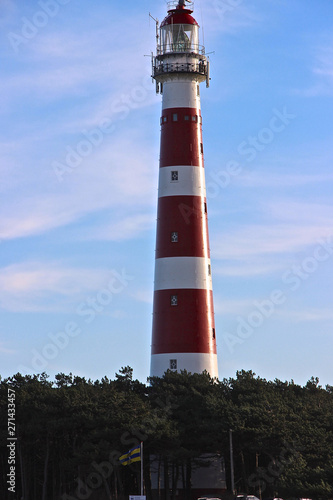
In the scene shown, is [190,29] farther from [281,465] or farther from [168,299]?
[281,465]

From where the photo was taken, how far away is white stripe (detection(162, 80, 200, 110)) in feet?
234

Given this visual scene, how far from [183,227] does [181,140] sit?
6098mm

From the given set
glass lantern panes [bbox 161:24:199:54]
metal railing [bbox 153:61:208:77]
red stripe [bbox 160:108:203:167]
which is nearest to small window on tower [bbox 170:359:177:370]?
red stripe [bbox 160:108:203:167]

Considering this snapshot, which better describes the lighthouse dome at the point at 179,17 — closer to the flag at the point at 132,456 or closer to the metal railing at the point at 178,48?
the metal railing at the point at 178,48

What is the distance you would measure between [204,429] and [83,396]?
8.66m

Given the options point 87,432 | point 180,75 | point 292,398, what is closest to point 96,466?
point 87,432

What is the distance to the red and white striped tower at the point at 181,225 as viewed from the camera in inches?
2712

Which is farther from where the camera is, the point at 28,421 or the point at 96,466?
the point at 28,421

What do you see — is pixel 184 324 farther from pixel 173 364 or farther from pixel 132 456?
pixel 132 456

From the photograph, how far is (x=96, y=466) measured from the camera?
6412 centimetres

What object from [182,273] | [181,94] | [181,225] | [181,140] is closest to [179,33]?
[181,94]

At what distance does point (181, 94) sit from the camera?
71438 millimetres

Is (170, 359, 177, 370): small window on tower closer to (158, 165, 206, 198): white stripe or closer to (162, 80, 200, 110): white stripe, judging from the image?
(158, 165, 206, 198): white stripe

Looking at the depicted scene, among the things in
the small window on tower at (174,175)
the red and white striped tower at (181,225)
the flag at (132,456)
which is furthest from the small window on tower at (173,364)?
the small window on tower at (174,175)
